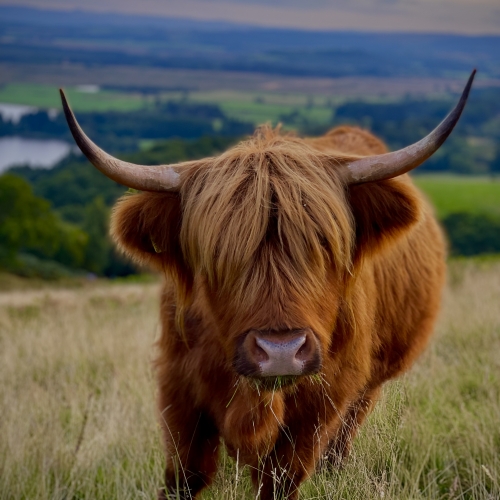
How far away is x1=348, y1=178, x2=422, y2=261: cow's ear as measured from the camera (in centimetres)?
265

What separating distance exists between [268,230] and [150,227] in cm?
58

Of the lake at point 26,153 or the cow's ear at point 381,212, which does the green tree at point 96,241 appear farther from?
the cow's ear at point 381,212

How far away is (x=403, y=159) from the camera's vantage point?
2.43 m

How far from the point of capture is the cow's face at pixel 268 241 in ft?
7.36

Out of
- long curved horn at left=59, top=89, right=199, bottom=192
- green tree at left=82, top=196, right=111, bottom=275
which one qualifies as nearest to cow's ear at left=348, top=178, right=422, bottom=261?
long curved horn at left=59, top=89, right=199, bottom=192

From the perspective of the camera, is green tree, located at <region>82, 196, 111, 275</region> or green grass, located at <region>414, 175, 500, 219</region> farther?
green grass, located at <region>414, 175, 500, 219</region>

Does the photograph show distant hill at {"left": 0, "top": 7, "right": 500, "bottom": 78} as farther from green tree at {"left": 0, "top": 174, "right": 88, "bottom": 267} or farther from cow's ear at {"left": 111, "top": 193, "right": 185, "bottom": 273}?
cow's ear at {"left": 111, "top": 193, "right": 185, "bottom": 273}

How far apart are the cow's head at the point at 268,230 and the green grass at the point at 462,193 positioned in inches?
2307

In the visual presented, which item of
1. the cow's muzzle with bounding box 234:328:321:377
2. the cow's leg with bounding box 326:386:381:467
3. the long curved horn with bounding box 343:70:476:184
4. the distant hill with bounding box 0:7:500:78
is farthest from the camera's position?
the distant hill with bounding box 0:7:500:78

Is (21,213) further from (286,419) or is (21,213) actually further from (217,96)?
(217,96)

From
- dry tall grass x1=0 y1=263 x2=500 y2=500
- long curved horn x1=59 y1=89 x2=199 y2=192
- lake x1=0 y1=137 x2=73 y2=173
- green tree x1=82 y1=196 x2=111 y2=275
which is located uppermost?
long curved horn x1=59 y1=89 x2=199 y2=192

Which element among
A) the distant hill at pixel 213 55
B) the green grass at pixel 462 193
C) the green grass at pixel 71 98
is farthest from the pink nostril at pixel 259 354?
the green grass at pixel 71 98

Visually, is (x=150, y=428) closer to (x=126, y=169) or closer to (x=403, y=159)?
(x=126, y=169)

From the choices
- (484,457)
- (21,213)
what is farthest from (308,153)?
(21,213)
